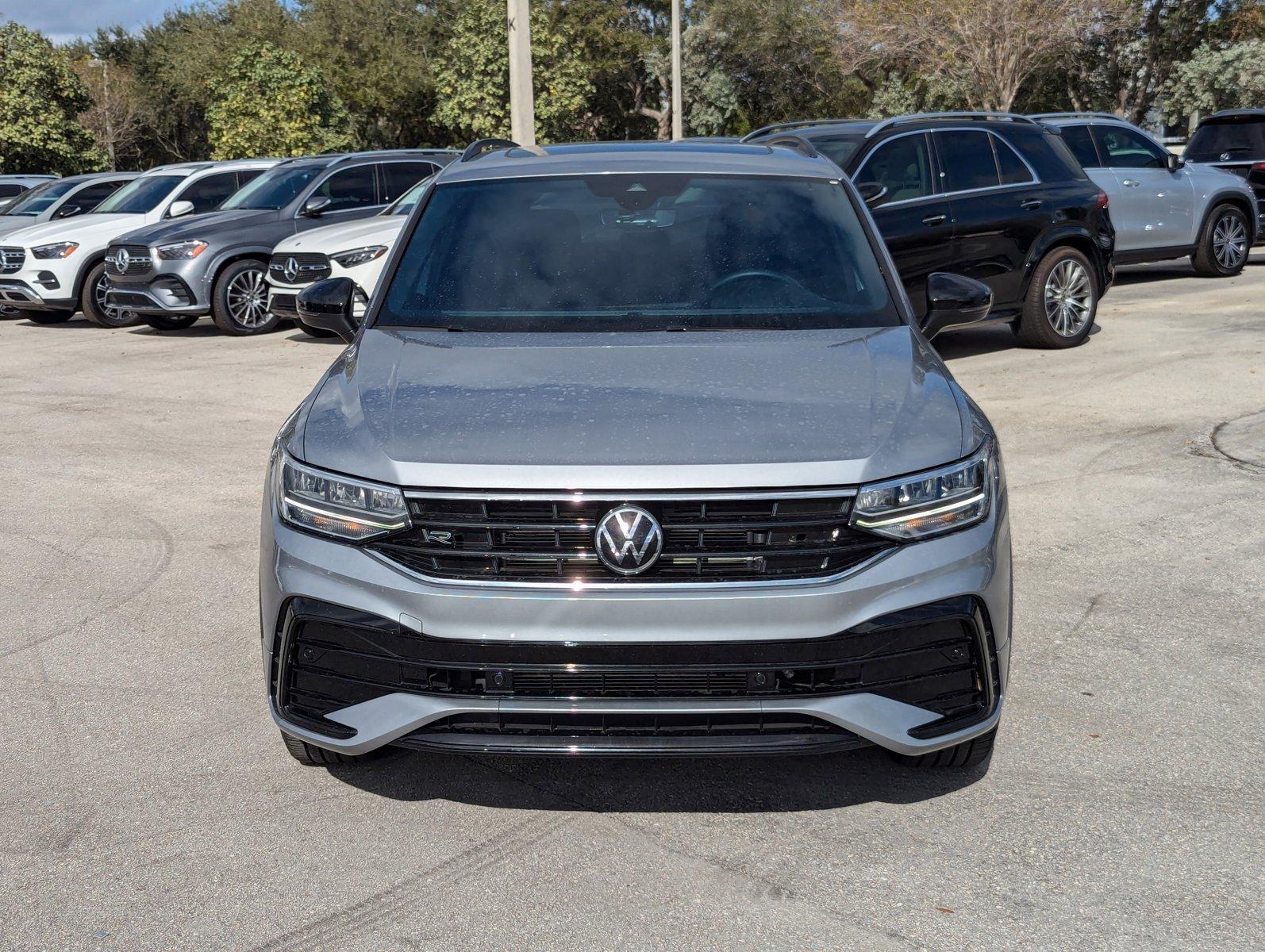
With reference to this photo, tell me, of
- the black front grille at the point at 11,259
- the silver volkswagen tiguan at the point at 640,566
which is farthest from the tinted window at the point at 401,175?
the silver volkswagen tiguan at the point at 640,566

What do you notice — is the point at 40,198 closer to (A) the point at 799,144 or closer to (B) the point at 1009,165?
(B) the point at 1009,165

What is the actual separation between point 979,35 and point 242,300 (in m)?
27.2

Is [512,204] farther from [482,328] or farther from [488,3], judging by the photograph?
[488,3]

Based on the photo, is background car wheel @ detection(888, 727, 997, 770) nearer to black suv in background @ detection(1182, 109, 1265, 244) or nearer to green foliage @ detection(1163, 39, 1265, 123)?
black suv in background @ detection(1182, 109, 1265, 244)

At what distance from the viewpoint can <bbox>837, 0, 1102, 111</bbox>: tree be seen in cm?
3609

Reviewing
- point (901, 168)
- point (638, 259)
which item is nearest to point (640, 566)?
point (638, 259)

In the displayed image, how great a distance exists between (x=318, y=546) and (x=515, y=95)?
45.1 ft

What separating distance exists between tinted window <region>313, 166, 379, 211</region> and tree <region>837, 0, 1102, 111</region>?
2506cm

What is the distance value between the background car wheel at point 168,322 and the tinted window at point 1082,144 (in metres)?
9.83

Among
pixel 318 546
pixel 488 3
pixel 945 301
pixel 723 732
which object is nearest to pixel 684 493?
pixel 723 732

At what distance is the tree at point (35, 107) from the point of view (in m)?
39.6

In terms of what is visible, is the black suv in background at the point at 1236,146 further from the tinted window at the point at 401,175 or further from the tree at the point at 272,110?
the tree at the point at 272,110

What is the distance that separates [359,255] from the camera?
43.9ft

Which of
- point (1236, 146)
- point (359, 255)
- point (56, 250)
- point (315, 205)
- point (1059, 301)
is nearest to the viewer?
point (1059, 301)
